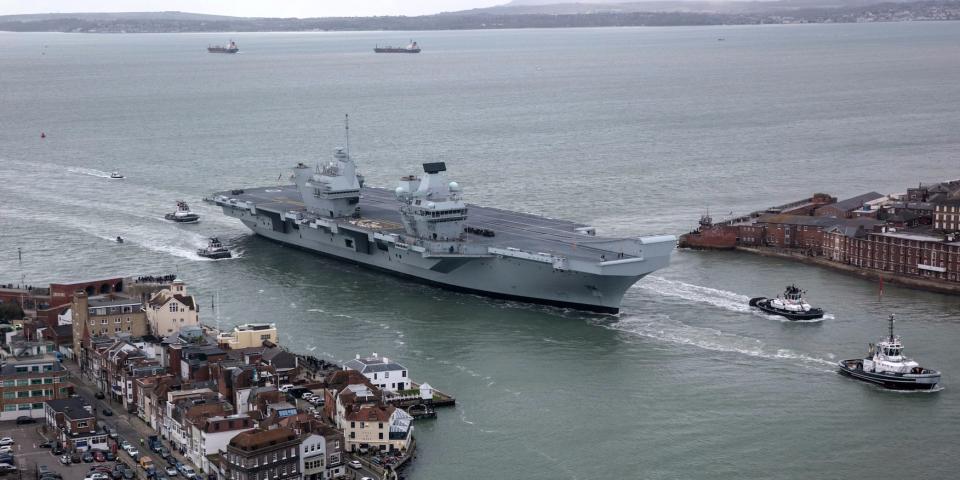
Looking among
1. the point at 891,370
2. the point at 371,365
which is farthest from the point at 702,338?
the point at 371,365

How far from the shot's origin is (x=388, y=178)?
64.8m

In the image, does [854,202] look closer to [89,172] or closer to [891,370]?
[891,370]

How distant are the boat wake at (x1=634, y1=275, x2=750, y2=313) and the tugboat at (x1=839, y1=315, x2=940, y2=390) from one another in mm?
6472

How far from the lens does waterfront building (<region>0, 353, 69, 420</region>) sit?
31406 mm

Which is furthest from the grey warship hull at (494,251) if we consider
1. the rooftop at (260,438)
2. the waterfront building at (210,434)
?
the rooftop at (260,438)

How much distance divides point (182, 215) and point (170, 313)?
18.7m

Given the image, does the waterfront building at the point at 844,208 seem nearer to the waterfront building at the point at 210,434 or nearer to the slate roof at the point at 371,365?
the slate roof at the point at 371,365

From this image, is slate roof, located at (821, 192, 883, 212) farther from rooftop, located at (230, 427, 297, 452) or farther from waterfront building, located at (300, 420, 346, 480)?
rooftop, located at (230, 427, 297, 452)

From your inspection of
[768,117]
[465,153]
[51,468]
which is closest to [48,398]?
[51,468]

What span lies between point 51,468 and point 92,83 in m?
112

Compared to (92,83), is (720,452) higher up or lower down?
lower down

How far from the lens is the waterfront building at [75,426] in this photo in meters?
28.8

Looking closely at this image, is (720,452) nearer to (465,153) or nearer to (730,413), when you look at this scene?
(730,413)

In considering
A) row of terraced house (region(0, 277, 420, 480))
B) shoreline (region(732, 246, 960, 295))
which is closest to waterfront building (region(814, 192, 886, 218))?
shoreline (region(732, 246, 960, 295))
